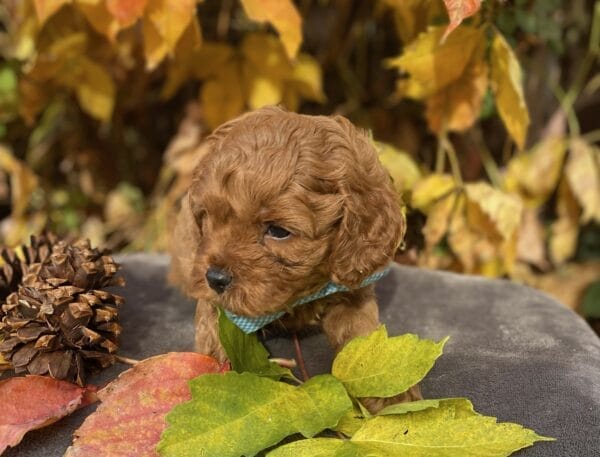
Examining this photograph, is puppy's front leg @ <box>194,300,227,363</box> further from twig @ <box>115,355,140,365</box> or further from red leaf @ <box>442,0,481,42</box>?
red leaf @ <box>442,0,481,42</box>

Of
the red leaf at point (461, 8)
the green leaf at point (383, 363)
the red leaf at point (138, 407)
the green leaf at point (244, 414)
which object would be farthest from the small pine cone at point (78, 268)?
the red leaf at point (461, 8)

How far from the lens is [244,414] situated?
1.00 meters

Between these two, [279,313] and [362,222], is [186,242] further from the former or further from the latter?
[362,222]

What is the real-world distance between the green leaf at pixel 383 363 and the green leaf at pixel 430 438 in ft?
0.17

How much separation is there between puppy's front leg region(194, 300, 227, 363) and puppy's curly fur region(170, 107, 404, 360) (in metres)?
0.08

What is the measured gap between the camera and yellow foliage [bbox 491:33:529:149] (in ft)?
5.35

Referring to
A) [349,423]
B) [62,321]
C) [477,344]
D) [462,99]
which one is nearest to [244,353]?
[349,423]

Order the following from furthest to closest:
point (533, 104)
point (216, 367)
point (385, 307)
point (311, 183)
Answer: point (533, 104)
point (385, 307)
point (216, 367)
point (311, 183)

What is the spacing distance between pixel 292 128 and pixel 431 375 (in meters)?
0.54

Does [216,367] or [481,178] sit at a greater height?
[216,367]

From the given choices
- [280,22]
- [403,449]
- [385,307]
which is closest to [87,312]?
[403,449]

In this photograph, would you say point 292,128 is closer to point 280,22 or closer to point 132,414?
point 132,414

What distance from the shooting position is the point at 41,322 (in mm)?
1173

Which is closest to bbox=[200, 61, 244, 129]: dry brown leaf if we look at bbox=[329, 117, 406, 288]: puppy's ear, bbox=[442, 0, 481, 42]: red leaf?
bbox=[442, 0, 481, 42]: red leaf
